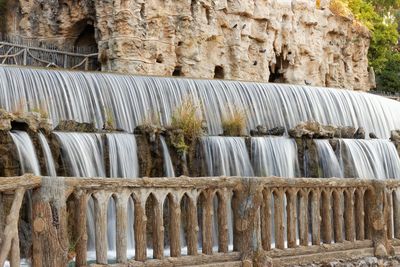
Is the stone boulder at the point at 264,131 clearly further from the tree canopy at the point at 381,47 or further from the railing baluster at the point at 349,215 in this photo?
the tree canopy at the point at 381,47

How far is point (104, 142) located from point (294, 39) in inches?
980

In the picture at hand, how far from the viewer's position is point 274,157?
53.5 feet

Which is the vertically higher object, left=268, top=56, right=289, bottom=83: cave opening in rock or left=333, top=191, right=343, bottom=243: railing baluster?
left=268, top=56, right=289, bottom=83: cave opening in rock

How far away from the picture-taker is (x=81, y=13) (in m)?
31.2

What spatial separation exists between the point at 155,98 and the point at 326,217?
9.54 metres

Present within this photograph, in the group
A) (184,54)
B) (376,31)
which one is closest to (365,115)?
(184,54)

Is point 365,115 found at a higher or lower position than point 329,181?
higher

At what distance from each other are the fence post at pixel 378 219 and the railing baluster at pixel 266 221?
88.2 inches

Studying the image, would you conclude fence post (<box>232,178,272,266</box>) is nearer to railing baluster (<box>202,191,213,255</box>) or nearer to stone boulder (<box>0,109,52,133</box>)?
railing baluster (<box>202,191,213,255</box>)

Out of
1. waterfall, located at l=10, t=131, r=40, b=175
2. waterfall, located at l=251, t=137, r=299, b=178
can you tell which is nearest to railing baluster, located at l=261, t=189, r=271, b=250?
waterfall, located at l=10, t=131, r=40, b=175

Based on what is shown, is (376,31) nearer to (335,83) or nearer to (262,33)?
(335,83)

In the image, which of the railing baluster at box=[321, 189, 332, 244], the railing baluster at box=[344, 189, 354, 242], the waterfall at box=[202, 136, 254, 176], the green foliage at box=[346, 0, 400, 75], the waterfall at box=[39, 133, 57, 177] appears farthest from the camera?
the green foliage at box=[346, 0, 400, 75]

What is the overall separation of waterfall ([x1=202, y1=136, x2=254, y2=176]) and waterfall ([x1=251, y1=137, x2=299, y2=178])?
238 mm

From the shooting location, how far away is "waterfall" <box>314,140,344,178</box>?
1673 centimetres
